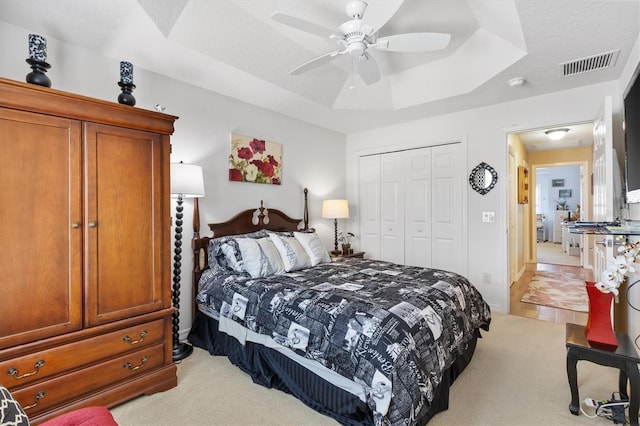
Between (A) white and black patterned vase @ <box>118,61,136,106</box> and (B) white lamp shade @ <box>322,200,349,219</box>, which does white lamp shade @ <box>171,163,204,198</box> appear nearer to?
(A) white and black patterned vase @ <box>118,61,136,106</box>

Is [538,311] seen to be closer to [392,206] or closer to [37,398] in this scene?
[392,206]

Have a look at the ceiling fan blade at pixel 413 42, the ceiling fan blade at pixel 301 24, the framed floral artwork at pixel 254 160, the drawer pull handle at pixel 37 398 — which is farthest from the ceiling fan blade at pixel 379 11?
the drawer pull handle at pixel 37 398

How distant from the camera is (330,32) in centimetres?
207

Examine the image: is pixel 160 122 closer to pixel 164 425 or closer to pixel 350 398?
pixel 164 425

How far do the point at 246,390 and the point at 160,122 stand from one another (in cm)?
201

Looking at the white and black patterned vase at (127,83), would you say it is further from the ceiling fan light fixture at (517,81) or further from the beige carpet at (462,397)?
the ceiling fan light fixture at (517,81)

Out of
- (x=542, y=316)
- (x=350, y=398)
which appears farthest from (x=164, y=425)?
(x=542, y=316)

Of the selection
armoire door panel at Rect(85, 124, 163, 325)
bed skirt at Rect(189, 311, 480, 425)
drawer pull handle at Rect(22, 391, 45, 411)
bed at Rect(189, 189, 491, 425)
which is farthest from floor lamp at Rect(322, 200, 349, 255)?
drawer pull handle at Rect(22, 391, 45, 411)

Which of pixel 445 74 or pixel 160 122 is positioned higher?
pixel 445 74

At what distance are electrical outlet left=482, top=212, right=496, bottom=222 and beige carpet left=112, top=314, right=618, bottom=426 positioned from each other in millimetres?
1579

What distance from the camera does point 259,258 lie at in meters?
2.81

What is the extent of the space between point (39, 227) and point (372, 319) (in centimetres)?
196

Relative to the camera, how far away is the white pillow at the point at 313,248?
10.7ft

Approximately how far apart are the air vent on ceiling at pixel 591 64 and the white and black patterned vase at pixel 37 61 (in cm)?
400
